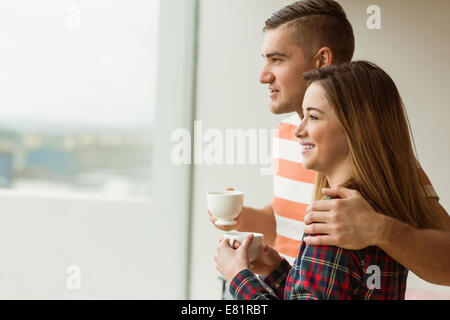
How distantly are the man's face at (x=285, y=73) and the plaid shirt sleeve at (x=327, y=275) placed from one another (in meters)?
0.63

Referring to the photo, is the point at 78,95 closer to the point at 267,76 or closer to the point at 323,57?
the point at 267,76

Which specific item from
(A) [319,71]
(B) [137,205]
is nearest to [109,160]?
(B) [137,205]

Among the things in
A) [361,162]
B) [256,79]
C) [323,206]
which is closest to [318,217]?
[323,206]

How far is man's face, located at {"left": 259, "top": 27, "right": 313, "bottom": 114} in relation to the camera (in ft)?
4.58

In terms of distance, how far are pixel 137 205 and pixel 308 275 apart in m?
2.05

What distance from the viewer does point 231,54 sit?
2654 millimetres

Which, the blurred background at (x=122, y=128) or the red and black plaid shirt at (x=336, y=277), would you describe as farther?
the blurred background at (x=122, y=128)

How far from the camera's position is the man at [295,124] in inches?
37.3

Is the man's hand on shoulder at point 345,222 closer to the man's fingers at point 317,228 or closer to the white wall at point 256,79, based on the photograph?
the man's fingers at point 317,228

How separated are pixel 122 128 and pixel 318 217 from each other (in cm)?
206

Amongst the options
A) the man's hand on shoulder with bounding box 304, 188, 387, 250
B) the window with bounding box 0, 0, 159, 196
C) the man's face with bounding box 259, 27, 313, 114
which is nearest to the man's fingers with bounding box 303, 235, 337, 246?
the man's hand on shoulder with bounding box 304, 188, 387, 250

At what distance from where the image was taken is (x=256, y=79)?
2592 millimetres

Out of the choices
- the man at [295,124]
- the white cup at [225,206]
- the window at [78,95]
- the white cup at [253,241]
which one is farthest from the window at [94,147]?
the white cup at [253,241]

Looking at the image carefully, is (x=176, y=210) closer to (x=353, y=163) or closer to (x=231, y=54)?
(x=231, y=54)
